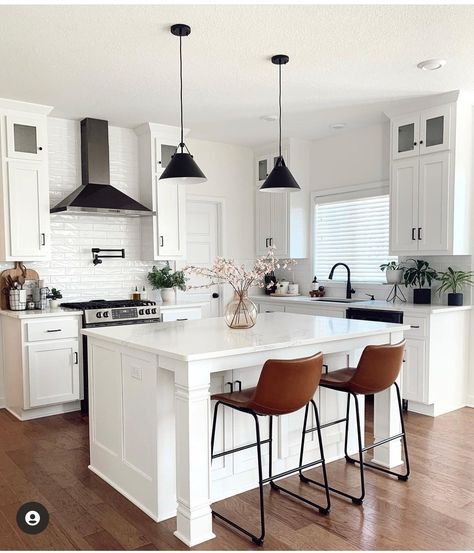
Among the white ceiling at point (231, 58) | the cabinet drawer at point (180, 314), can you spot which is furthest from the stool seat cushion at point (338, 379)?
the cabinet drawer at point (180, 314)

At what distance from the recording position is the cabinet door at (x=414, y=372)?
4.52 m

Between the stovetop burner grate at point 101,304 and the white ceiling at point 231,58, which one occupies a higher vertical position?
the white ceiling at point 231,58

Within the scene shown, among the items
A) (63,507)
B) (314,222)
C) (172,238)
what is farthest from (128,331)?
(314,222)

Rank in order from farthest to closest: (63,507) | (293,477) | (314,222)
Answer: (314,222), (293,477), (63,507)

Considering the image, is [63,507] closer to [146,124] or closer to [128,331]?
[128,331]

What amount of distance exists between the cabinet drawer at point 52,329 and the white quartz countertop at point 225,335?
58.5 inches

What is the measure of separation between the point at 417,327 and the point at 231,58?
9.10 ft

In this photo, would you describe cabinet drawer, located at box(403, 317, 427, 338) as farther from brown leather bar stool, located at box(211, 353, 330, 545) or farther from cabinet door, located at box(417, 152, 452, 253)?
brown leather bar stool, located at box(211, 353, 330, 545)

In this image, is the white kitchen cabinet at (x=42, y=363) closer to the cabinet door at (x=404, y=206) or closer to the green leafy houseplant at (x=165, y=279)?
the green leafy houseplant at (x=165, y=279)

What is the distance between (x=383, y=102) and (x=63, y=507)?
4.21 m

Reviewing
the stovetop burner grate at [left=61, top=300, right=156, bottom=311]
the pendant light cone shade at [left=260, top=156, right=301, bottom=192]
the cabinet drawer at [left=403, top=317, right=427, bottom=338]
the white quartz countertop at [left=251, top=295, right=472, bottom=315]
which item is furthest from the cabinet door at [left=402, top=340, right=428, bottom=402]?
the stovetop burner grate at [left=61, top=300, right=156, bottom=311]

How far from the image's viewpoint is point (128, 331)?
127 inches

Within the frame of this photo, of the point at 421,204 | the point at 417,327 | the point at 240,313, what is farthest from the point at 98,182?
the point at 417,327

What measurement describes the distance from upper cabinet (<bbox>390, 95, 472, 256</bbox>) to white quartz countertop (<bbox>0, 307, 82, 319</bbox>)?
3.21 m
